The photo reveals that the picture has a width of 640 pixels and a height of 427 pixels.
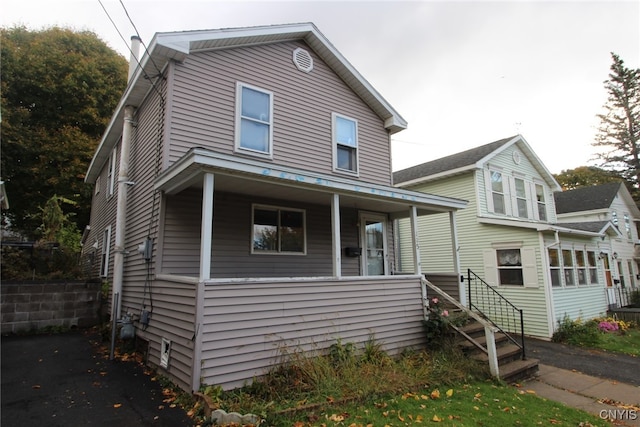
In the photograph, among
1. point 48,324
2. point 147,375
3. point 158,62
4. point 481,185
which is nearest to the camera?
point 147,375

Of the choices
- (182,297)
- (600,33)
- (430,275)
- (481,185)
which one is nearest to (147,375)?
(182,297)

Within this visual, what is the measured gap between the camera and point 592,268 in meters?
13.8

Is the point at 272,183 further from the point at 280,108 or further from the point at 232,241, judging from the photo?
the point at 280,108

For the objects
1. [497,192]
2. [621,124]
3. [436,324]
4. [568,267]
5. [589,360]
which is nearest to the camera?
[436,324]

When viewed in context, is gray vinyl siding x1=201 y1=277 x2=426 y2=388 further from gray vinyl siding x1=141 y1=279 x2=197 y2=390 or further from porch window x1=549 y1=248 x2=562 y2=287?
porch window x1=549 y1=248 x2=562 y2=287

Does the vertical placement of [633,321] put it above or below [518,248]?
below

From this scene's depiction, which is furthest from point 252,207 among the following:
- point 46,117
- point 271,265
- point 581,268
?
point 46,117

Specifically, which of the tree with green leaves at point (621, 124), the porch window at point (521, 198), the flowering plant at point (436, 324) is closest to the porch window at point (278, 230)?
the flowering plant at point (436, 324)

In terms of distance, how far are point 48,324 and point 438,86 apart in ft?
51.3

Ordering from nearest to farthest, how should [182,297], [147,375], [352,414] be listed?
[352,414] → [182,297] → [147,375]

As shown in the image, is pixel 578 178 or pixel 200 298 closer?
pixel 200 298

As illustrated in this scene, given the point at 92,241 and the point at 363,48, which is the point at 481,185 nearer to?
the point at 363,48

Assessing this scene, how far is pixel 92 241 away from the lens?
13.6 meters

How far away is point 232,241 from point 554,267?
35.7 ft
